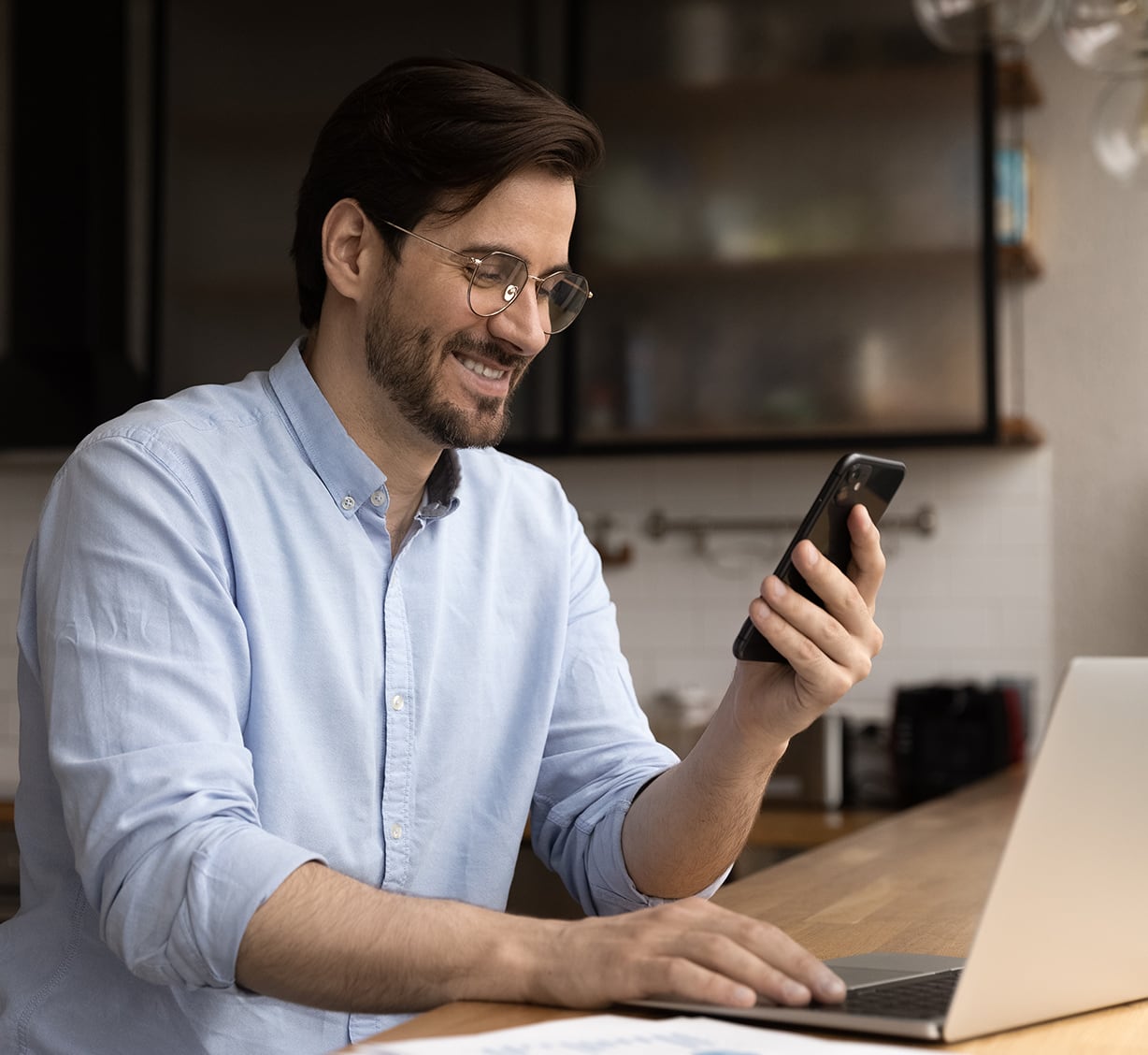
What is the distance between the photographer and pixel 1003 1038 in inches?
43.4

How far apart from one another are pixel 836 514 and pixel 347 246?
716mm

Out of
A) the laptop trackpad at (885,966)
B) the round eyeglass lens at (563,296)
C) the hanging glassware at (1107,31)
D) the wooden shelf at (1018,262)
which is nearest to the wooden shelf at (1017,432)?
the wooden shelf at (1018,262)

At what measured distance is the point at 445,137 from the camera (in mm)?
1651

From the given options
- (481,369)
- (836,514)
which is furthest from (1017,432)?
(836,514)

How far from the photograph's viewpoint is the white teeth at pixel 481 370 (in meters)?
1.70

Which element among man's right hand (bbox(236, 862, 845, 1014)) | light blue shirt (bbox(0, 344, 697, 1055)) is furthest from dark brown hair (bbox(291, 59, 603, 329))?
man's right hand (bbox(236, 862, 845, 1014))

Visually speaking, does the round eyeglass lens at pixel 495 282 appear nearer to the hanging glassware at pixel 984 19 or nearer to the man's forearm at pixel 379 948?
the man's forearm at pixel 379 948

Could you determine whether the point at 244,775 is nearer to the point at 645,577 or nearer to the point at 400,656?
the point at 400,656

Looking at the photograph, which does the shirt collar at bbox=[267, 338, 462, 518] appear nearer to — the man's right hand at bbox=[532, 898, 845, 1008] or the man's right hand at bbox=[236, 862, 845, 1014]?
the man's right hand at bbox=[236, 862, 845, 1014]

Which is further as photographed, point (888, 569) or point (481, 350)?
point (888, 569)

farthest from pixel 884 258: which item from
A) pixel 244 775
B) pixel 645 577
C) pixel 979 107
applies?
pixel 244 775

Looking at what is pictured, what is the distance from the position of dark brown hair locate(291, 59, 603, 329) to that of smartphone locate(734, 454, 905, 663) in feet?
1.90

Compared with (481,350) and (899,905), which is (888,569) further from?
(481,350)

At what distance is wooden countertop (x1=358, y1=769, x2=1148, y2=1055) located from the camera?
3.60ft
